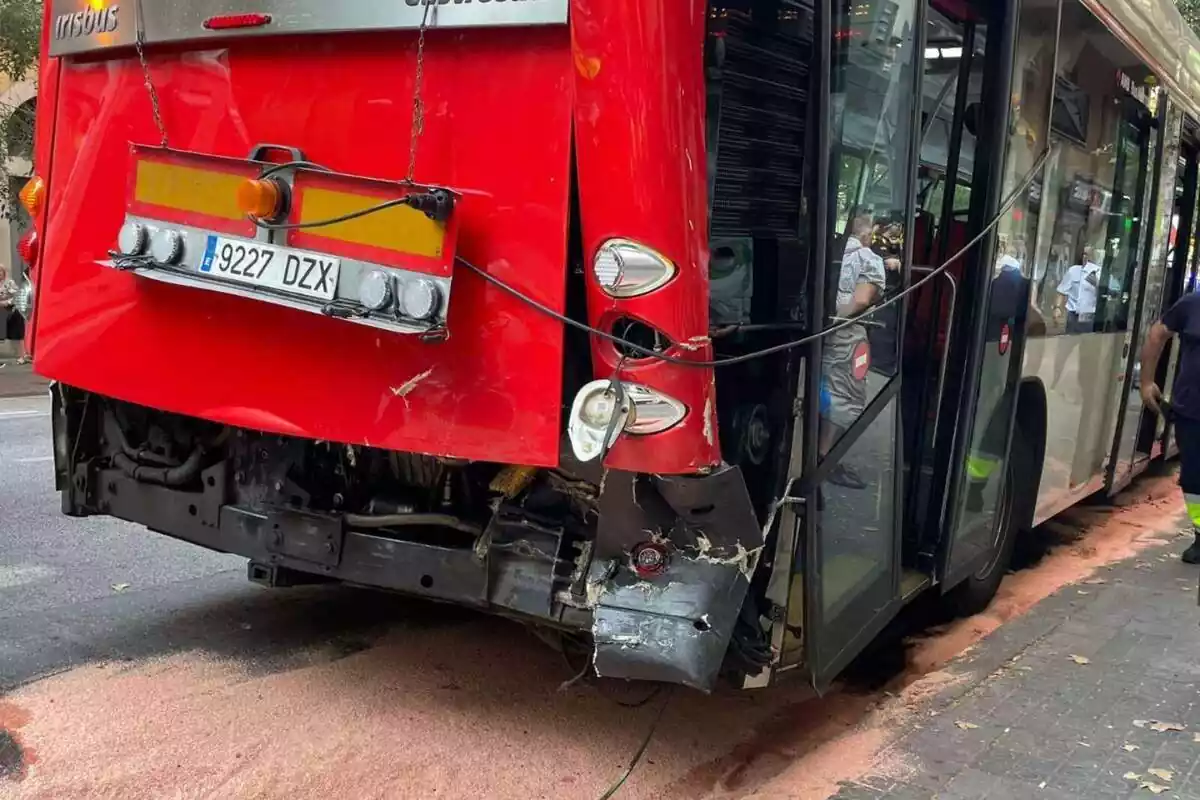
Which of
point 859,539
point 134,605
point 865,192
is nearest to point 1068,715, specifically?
point 859,539

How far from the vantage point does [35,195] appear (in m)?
3.94

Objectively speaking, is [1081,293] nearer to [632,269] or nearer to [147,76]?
[632,269]

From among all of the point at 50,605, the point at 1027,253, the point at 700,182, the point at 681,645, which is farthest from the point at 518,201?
the point at 50,605

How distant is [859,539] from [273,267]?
6.92 feet

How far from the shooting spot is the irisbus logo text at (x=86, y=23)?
11.8 ft

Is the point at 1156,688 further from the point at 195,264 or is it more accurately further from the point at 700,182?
the point at 195,264

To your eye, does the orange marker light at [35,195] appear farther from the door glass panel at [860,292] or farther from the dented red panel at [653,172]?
the door glass panel at [860,292]

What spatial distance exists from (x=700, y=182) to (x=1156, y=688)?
10.4 ft

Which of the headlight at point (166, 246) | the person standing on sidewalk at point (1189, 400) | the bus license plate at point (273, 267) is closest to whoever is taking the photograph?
the bus license plate at point (273, 267)

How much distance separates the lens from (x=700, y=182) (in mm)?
2777

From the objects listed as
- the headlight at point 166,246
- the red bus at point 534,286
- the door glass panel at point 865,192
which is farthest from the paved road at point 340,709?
the headlight at point 166,246

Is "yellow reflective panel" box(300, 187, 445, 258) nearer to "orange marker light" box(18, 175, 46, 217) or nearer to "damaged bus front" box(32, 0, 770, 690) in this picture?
"damaged bus front" box(32, 0, 770, 690)

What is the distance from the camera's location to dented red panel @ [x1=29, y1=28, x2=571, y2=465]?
2.88 meters

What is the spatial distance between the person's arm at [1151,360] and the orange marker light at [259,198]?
574 centimetres
